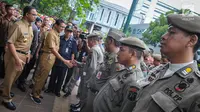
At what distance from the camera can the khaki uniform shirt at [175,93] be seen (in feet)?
4.11

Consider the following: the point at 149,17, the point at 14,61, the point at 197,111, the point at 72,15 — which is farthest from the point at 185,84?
the point at 149,17

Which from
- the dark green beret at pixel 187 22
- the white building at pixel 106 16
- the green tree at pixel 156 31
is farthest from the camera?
the white building at pixel 106 16

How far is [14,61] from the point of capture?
3.50 metres

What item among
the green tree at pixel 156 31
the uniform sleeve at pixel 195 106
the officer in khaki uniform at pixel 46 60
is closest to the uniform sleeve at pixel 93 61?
the officer in khaki uniform at pixel 46 60

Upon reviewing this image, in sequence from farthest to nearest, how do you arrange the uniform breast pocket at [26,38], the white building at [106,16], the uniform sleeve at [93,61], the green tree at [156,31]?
the white building at [106,16] < the green tree at [156,31] < the uniform sleeve at [93,61] < the uniform breast pocket at [26,38]

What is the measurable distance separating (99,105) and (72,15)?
8.63m

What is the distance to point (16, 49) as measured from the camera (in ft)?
11.7

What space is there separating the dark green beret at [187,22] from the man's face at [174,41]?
0.04m

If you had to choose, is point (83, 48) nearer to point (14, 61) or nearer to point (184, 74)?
point (14, 61)

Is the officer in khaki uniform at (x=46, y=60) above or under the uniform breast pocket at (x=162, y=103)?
under

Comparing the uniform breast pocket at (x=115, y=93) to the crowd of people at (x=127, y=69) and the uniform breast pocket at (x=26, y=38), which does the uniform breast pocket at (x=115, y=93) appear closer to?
the crowd of people at (x=127, y=69)

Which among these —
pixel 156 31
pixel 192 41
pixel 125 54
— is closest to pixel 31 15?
pixel 125 54

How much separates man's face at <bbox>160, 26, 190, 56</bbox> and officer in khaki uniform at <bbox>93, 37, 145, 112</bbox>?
0.69 metres

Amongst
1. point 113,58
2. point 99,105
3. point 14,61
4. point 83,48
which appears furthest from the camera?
point 83,48
